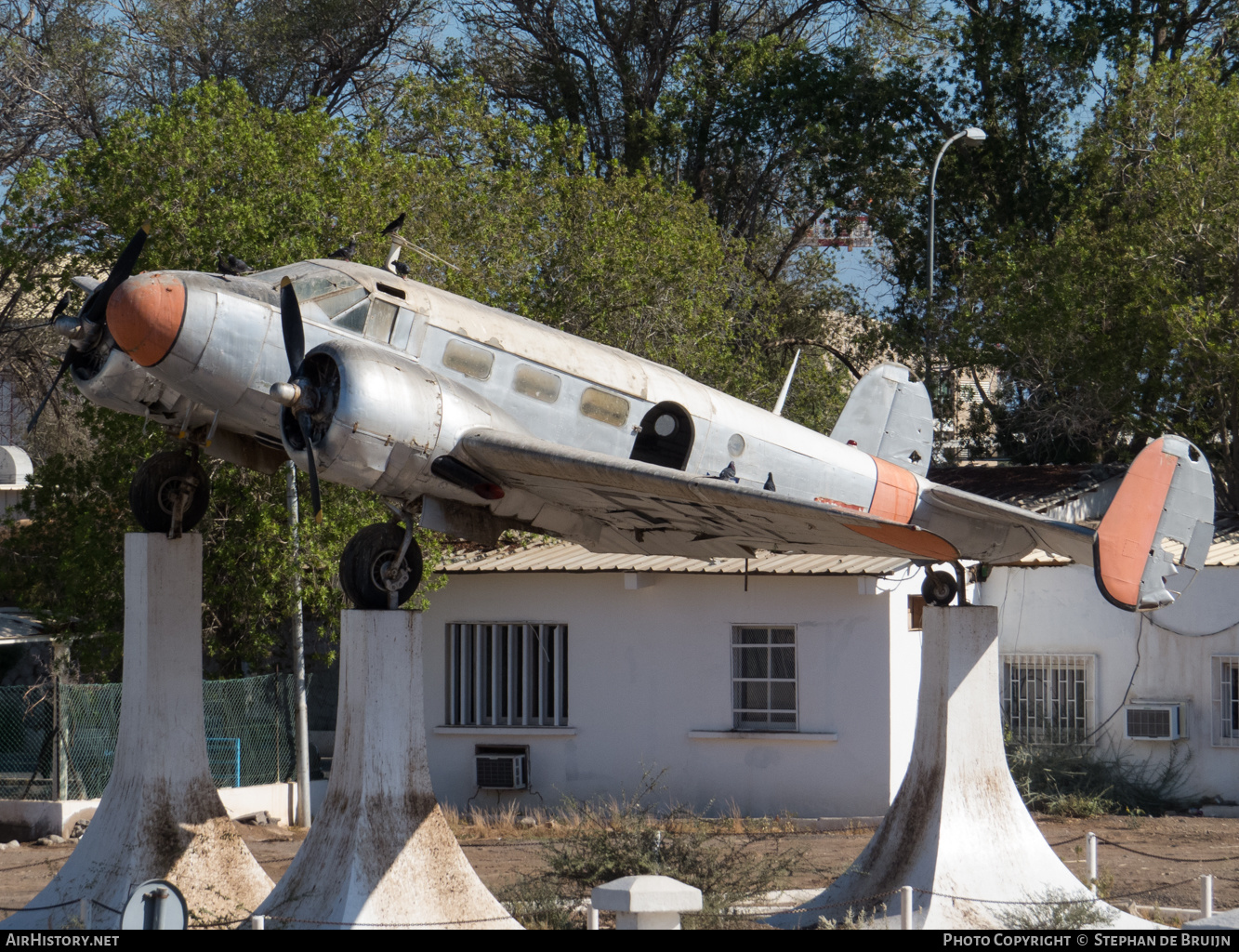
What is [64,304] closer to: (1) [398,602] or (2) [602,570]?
(1) [398,602]

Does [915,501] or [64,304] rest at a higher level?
[64,304]

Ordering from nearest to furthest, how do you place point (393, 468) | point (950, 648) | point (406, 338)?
point (393, 468) < point (406, 338) < point (950, 648)

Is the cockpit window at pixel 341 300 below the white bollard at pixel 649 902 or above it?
above

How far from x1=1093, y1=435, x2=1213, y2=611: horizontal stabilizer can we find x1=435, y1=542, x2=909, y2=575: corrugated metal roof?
21.9ft

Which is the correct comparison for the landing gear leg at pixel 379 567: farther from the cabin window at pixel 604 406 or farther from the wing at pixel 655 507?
the cabin window at pixel 604 406

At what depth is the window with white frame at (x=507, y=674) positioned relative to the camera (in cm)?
2025

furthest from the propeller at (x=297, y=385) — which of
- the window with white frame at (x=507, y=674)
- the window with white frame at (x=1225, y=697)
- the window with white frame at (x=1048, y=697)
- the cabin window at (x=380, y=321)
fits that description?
the window with white frame at (x=1225, y=697)

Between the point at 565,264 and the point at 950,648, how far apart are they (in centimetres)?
1322

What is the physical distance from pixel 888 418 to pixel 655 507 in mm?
5718

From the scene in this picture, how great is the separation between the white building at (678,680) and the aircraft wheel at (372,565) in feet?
28.9

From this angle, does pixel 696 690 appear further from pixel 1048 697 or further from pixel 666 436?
pixel 666 436

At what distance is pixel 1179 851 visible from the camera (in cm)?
1628

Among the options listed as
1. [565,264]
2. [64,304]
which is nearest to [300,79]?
[565,264]

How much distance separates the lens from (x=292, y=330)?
10.3m
